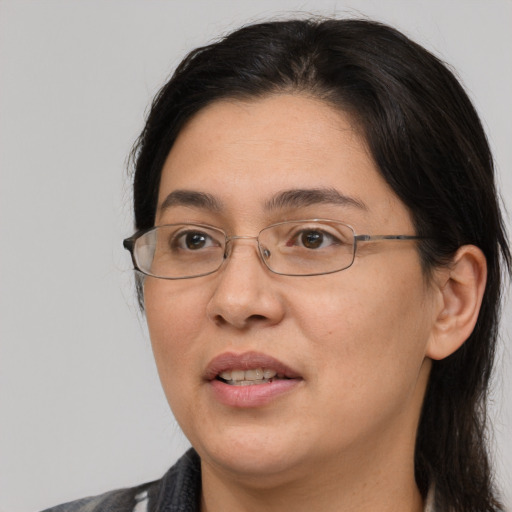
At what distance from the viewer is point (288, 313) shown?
2.96m

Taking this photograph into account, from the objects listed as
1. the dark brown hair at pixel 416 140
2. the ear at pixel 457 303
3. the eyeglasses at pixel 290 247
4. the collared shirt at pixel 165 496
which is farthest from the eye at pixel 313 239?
the collared shirt at pixel 165 496

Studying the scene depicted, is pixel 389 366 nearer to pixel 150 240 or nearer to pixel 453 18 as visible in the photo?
pixel 150 240

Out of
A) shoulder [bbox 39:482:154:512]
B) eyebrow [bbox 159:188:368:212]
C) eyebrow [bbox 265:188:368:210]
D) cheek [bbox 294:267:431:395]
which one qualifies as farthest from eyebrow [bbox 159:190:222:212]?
shoulder [bbox 39:482:154:512]

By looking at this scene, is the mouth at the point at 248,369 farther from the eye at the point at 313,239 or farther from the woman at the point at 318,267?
the eye at the point at 313,239

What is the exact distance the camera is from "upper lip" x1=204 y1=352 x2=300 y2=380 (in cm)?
294

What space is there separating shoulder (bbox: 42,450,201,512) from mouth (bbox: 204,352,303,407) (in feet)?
1.71

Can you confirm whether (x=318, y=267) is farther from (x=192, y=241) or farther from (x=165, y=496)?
(x=165, y=496)

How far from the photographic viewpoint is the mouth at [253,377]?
294 centimetres

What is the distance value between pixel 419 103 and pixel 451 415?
0.82 metres

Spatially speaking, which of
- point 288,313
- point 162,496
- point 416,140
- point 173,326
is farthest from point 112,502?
point 416,140

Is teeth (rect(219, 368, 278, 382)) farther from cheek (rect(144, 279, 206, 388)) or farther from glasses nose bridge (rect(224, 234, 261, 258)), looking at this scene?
glasses nose bridge (rect(224, 234, 261, 258))

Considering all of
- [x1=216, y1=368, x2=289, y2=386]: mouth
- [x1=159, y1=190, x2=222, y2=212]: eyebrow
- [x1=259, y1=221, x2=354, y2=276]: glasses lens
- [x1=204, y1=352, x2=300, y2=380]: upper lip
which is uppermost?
[x1=159, y1=190, x2=222, y2=212]: eyebrow

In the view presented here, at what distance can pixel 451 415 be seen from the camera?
11.5 feet

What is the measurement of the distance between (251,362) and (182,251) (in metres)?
0.37
